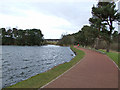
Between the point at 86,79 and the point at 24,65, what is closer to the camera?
the point at 86,79

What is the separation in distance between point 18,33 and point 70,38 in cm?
3721

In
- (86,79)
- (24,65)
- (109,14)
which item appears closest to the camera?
(86,79)

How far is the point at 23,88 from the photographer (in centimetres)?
575

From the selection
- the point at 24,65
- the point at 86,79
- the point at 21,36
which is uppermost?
the point at 21,36

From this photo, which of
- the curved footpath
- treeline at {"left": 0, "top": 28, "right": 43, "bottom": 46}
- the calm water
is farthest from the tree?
treeline at {"left": 0, "top": 28, "right": 43, "bottom": 46}

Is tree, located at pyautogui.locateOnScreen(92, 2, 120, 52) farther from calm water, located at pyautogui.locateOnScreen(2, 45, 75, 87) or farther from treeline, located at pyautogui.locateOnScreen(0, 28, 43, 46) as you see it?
treeline, located at pyautogui.locateOnScreen(0, 28, 43, 46)

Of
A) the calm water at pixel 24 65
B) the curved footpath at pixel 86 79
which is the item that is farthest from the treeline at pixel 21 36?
the curved footpath at pixel 86 79

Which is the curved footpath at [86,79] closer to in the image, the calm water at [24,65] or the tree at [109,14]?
the calm water at [24,65]

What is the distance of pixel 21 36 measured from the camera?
8706cm

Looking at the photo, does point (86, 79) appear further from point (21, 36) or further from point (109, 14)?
point (21, 36)

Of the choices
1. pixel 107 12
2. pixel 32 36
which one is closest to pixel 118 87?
pixel 107 12

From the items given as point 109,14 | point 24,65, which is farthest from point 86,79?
point 109,14

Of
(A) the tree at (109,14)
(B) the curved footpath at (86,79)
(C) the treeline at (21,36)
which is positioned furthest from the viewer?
(C) the treeline at (21,36)

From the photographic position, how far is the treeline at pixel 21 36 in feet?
280
